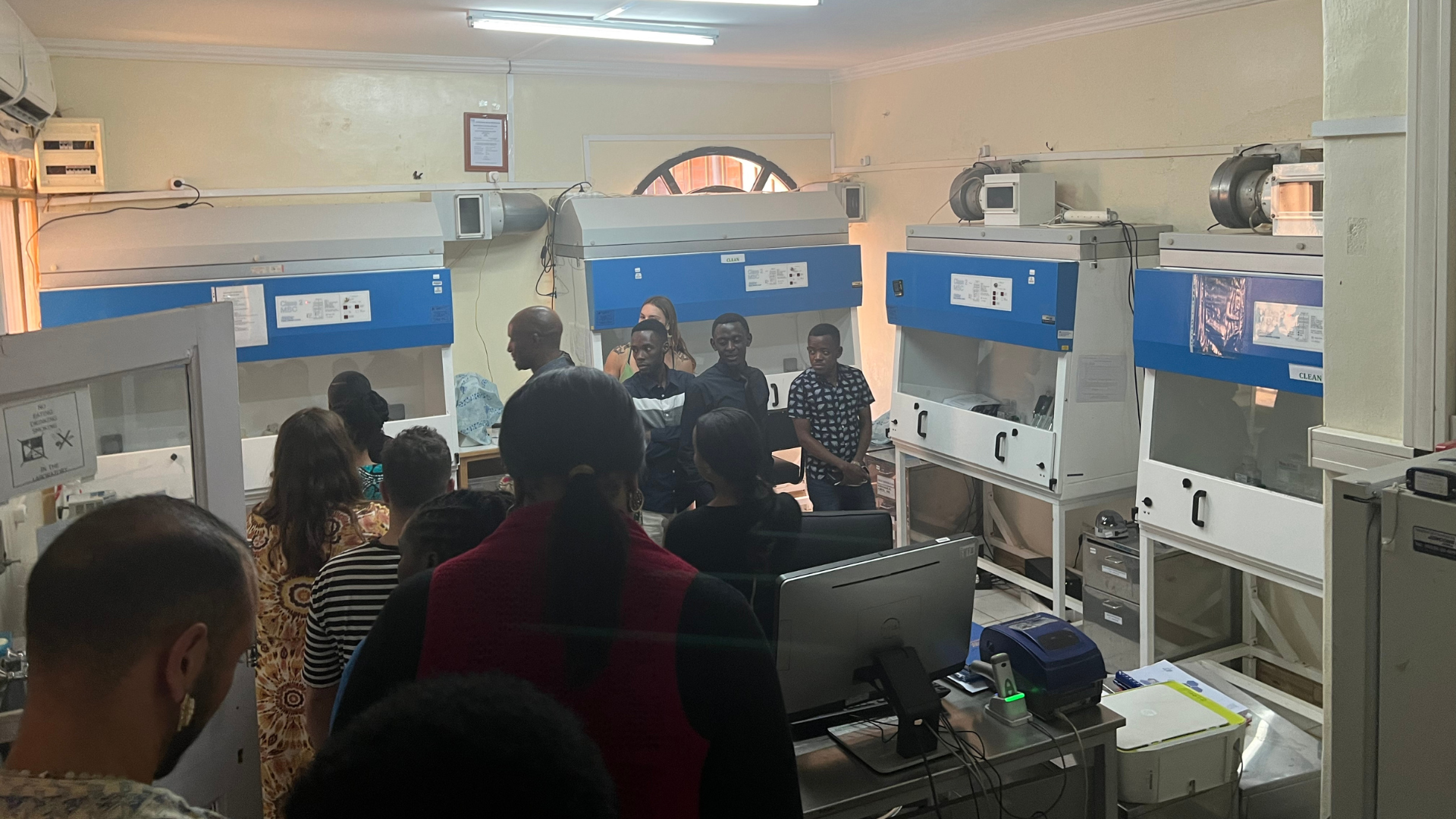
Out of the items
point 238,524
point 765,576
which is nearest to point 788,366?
point 765,576

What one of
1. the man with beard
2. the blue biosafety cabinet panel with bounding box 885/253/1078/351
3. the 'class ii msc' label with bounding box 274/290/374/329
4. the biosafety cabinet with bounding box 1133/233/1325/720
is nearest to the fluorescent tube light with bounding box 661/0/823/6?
the blue biosafety cabinet panel with bounding box 885/253/1078/351

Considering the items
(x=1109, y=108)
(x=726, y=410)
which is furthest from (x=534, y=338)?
(x=1109, y=108)

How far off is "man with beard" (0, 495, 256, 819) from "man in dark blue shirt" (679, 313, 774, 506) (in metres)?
2.49

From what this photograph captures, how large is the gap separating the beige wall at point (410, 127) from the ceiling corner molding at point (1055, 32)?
725 mm

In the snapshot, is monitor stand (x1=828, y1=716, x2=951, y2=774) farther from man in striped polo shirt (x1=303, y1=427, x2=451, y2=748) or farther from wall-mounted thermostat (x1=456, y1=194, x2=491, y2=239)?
wall-mounted thermostat (x1=456, y1=194, x2=491, y2=239)

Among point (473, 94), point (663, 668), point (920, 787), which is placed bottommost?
point (920, 787)

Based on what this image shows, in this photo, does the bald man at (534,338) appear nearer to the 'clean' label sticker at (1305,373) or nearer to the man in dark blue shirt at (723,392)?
the man in dark blue shirt at (723,392)

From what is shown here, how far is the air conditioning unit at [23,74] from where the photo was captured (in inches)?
130

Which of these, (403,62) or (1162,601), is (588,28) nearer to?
(403,62)

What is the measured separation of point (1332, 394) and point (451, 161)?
4444mm

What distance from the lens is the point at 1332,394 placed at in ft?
7.91

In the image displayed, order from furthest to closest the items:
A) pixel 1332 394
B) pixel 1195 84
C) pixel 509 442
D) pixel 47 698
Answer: pixel 1195 84 → pixel 1332 394 → pixel 509 442 → pixel 47 698

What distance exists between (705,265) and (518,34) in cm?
143

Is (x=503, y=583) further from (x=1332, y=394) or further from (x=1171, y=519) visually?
(x=1171, y=519)
